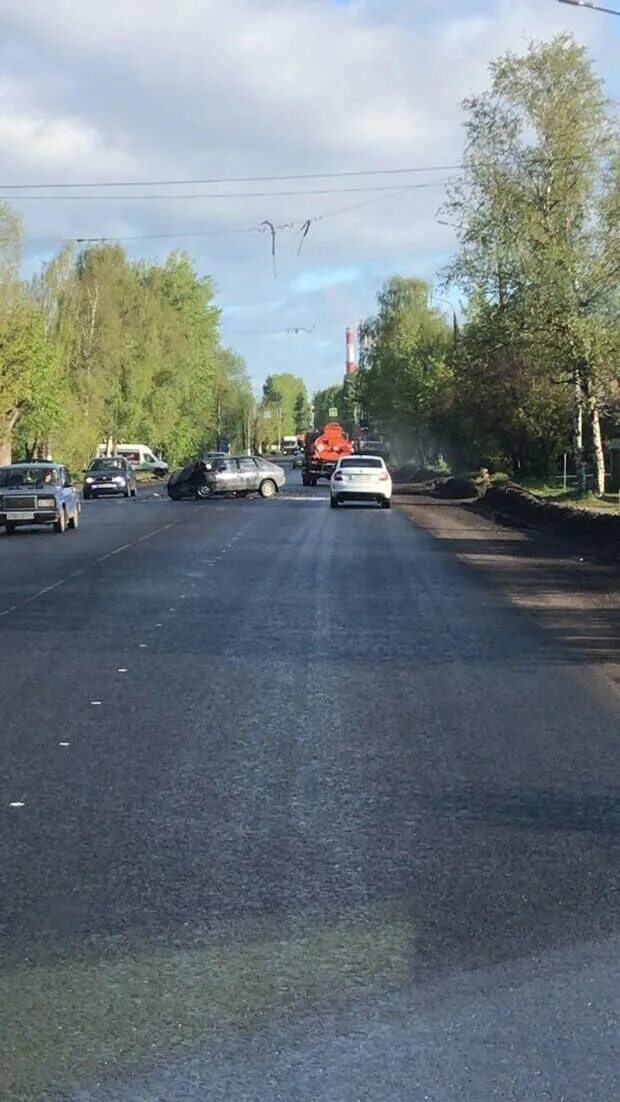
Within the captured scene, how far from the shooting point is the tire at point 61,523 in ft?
102

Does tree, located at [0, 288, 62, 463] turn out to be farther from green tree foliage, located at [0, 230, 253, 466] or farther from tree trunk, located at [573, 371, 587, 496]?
tree trunk, located at [573, 371, 587, 496]

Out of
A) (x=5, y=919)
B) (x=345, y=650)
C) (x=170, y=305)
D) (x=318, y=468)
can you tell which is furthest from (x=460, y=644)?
(x=170, y=305)

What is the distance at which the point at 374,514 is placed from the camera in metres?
38.0

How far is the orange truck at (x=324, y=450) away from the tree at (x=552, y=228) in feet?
67.3

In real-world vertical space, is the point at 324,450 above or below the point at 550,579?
above

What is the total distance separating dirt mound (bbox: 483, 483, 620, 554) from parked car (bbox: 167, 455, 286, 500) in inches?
438

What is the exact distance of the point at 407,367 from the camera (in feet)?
278

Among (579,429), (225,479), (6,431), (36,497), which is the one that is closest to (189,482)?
(225,479)

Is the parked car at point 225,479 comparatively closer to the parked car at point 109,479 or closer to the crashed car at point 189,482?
the crashed car at point 189,482

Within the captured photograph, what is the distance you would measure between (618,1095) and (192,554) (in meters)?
19.9

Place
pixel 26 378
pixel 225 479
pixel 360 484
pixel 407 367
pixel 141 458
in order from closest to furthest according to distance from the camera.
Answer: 1. pixel 360 484
2. pixel 225 479
3. pixel 26 378
4. pixel 407 367
5. pixel 141 458

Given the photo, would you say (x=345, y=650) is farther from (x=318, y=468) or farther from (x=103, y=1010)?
(x=318, y=468)

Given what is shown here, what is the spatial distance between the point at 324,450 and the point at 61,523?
34.0 metres

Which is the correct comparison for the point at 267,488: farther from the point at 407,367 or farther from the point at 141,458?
the point at 141,458
